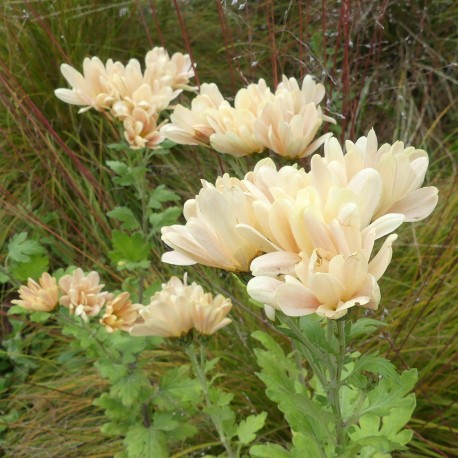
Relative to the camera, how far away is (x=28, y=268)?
1.69m

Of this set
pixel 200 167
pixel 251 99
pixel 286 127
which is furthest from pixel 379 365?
pixel 200 167

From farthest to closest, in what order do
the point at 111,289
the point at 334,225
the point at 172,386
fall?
the point at 111,289 < the point at 172,386 < the point at 334,225

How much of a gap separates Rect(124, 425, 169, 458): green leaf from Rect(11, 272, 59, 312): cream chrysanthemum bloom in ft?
1.13

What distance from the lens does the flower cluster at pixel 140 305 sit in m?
1.21

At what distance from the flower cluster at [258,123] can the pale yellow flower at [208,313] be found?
282mm

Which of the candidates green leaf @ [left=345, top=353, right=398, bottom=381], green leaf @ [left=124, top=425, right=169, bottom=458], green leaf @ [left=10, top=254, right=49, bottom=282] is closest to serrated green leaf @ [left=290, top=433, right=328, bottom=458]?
green leaf @ [left=345, top=353, right=398, bottom=381]

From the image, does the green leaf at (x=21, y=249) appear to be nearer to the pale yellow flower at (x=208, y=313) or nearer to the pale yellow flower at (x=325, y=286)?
the pale yellow flower at (x=208, y=313)

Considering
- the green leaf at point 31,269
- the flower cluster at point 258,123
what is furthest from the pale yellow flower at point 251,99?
the green leaf at point 31,269

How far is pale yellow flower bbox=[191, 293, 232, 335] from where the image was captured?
1.22 metres

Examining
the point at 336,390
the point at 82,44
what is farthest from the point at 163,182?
the point at 336,390

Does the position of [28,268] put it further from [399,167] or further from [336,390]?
[399,167]

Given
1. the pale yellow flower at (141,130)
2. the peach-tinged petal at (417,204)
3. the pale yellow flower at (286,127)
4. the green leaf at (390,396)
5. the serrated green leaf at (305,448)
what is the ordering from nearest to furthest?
the peach-tinged petal at (417,204) → the green leaf at (390,396) → the serrated green leaf at (305,448) → the pale yellow flower at (286,127) → the pale yellow flower at (141,130)

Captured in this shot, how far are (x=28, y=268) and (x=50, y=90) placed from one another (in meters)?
1.39

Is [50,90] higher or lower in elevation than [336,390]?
lower
